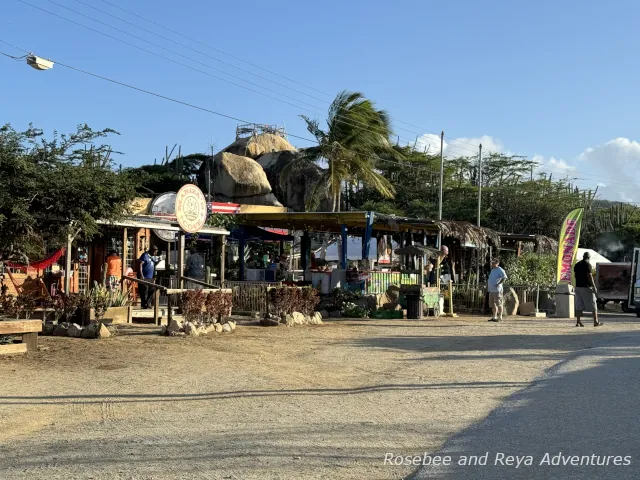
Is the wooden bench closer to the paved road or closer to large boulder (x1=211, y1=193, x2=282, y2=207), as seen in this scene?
the paved road

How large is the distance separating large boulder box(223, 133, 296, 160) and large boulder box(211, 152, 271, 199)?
6.33 meters

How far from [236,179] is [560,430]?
45095 millimetres

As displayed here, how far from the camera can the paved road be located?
5.61m

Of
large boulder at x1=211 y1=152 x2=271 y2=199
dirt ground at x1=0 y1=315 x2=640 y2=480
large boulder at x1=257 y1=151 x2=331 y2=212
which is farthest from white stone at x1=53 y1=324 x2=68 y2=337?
large boulder at x1=257 y1=151 x2=331 y2=212

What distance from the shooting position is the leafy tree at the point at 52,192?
11.6 m

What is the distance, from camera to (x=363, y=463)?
5.86 metres

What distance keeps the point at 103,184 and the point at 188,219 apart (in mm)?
2269

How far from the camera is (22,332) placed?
458 inches

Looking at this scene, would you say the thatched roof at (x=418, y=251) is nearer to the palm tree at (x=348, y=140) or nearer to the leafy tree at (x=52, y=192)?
the leafy tree at (x=52, y=192)

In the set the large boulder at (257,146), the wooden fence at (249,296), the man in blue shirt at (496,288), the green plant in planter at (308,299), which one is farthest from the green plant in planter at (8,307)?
the large boulder at (257,146)

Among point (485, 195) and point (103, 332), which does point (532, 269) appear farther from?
point (485, 195)

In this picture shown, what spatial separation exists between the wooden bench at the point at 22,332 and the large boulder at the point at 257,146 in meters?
46.6

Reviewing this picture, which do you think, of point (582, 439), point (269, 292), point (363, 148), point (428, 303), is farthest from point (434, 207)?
point (582, 439)

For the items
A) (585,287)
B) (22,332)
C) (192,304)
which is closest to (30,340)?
(22,332)
